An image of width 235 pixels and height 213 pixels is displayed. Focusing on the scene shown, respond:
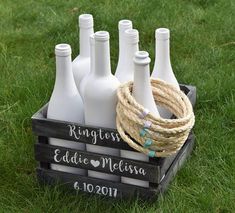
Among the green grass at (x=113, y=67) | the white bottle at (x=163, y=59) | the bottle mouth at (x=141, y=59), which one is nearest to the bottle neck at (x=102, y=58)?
the bottle mouth at (x=141, y=59)

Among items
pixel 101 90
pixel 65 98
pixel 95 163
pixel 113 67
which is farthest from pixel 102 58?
pixel 113 67

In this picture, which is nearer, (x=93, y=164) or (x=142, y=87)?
(x=142, y=87)

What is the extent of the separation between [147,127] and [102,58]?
256 mm

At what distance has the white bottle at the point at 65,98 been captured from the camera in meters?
1.97

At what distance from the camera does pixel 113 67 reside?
3.05m

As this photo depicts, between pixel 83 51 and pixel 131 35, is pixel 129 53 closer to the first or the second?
pixel 131 35

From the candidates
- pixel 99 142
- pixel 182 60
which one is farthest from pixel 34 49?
pixel 99 142

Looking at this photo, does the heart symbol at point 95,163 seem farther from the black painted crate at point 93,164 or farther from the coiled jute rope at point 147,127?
the coiled jute rope at point 147,127

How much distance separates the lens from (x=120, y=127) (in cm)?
190

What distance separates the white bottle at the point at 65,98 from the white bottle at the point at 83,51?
0.13 metres

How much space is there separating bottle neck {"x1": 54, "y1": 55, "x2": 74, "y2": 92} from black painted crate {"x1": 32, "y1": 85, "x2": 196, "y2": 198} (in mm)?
116

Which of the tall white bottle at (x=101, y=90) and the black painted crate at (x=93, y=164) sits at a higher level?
the tall white bottle at (x=101, y=90)

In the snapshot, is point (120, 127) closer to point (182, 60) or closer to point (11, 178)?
point (11, 178)

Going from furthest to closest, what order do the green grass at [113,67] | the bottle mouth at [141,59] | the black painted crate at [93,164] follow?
the green grass at [113,67], the black painted crate at [93,164], the bottle mouth at [141,59]
